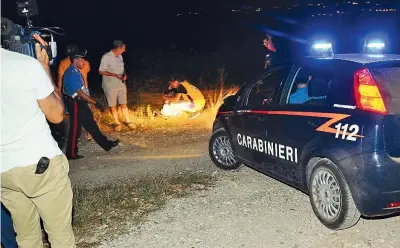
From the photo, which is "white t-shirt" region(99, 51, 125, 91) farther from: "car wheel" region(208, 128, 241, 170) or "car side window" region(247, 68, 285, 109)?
"car side window" region(247, 68, 285, 109)

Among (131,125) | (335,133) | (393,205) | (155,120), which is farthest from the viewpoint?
(155,120)

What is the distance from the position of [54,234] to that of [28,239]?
13.8 inches

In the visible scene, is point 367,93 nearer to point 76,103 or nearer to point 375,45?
point 375,45

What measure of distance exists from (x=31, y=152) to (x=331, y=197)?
2751 mm

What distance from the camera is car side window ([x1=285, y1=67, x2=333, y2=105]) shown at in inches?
160

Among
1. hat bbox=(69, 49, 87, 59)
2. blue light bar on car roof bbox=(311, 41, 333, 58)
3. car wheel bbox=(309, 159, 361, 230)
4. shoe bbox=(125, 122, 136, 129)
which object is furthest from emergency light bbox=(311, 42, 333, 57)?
shoe bbox=(125, 122, 136, 129)

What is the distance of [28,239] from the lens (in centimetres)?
317

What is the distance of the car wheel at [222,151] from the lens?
5.99 metres

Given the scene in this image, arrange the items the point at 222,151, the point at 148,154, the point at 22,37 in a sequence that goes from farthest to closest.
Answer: the point at 148,154 < the point at 222,151 < the point at 22,37

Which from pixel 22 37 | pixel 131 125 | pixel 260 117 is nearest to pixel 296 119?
pixel 260 117

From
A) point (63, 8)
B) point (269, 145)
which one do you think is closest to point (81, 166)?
point (269, 145)

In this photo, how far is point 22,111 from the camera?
2.65 meters

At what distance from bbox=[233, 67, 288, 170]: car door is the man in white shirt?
102 inches

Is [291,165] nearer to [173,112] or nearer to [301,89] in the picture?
[301,89]
